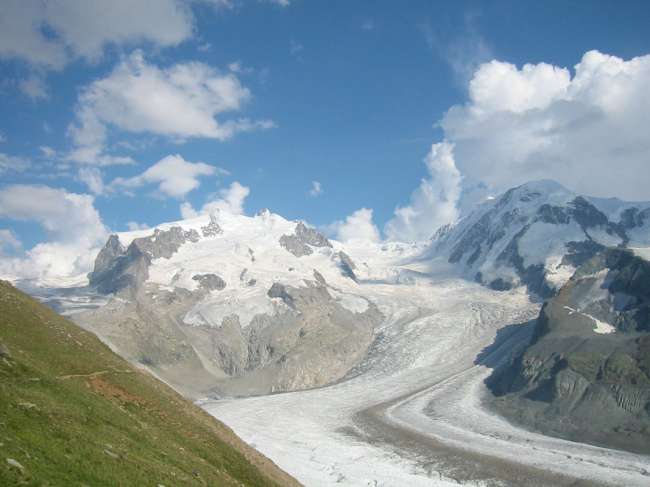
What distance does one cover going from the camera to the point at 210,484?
979 inches

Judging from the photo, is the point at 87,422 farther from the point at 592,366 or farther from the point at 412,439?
the point at 592,366

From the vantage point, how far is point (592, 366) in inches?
4690

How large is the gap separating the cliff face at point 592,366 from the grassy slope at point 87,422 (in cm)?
8185

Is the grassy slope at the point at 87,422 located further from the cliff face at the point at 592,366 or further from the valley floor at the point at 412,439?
the cliff face at the point at 592,366

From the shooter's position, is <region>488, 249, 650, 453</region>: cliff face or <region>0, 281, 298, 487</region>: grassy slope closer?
<region>0, 281, 298, 487</region>: grassy slope

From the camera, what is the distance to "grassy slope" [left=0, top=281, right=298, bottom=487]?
18.7 m

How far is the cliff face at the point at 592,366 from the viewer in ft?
335

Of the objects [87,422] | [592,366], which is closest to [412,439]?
[592,366]

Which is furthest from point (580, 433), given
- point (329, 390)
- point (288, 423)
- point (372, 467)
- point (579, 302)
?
point (329, 390)

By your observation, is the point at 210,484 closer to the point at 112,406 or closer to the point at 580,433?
the point at 112,406

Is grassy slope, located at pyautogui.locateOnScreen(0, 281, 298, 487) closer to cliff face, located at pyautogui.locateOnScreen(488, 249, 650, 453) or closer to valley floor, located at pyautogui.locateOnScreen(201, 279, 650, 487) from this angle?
valley floor, located at pyautogui.locateOnScreen(201, 279, 650, 487)

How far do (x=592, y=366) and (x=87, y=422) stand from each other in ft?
391

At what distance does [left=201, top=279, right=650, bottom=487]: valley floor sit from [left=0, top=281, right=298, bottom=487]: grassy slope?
136ft

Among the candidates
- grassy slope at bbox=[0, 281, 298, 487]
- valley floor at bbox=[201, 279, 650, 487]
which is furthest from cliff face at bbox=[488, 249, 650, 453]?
grassy slope at bbox=[0, 281, 298, 487]
